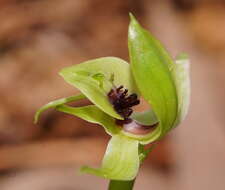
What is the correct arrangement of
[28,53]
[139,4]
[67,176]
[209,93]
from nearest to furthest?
1. [67,176]
2. [209,93]
3. [28,53]
4. [139,4]

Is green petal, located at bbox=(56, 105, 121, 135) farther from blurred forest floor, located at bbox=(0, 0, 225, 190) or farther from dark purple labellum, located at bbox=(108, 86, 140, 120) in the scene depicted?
blurred forest floor, located at bbox=(0, 0, 225, 190)

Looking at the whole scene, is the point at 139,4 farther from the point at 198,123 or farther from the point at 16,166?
the point at 16,166

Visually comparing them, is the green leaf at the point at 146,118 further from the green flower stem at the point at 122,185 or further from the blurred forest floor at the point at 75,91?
the blurred forest floor at the point at 75,91

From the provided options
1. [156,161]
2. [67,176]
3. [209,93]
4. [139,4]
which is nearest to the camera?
[67,176]

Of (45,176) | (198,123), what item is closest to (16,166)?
(45,176)

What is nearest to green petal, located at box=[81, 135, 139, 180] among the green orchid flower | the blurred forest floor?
the green orchid flower
